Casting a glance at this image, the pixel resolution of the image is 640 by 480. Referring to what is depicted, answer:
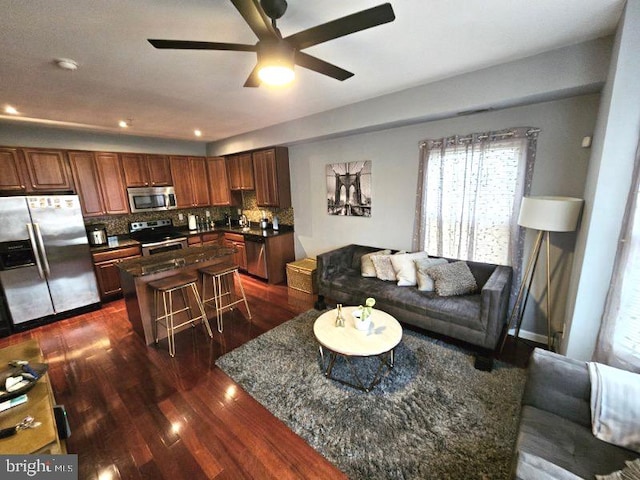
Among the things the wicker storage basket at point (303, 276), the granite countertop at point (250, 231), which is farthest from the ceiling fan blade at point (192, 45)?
the granite countertop at point (250, 231)

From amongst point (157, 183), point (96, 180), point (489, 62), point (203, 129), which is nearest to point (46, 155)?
point (96, 180)

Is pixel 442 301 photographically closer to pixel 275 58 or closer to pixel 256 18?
pixel 275 58

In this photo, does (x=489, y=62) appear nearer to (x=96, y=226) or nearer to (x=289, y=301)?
(x=289, y=301)

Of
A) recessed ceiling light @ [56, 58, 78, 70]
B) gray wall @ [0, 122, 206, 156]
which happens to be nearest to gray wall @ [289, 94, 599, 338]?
gray wall @ [0, 122, 206, 156]

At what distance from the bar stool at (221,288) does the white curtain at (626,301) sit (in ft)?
10.9

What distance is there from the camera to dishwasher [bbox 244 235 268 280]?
4.53 meters

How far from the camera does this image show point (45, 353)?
9.20 feet

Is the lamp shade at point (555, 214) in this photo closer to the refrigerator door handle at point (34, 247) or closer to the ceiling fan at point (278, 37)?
the ceiling fan at point (278, 37)

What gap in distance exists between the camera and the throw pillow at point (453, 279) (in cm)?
272

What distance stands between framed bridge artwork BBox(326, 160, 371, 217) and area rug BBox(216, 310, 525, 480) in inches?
79.6

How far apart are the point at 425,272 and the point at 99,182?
5050 millimetres

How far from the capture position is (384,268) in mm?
3262

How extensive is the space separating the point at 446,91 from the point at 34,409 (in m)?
3.81

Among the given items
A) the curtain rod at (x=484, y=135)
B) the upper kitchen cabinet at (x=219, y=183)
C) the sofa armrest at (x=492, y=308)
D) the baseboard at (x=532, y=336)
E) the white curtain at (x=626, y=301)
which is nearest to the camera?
the white curtain at (x=626, y=301)
